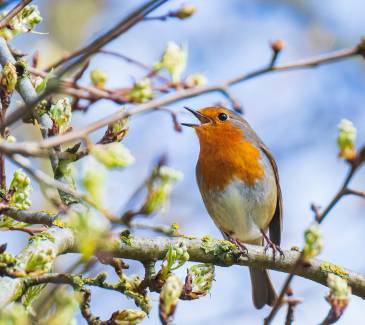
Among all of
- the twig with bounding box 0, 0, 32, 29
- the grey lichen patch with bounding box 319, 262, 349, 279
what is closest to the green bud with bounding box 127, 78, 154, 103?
the twig with bounding box 0, 0, 32, 29

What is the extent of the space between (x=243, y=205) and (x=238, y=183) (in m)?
0.18

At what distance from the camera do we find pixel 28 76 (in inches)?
122

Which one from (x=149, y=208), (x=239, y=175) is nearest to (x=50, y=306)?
(x=149, y=208)

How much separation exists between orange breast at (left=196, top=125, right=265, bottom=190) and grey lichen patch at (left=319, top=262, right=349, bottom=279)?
2049mm

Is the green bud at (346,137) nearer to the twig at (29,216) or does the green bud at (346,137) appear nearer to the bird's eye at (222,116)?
the twig at (29,216)

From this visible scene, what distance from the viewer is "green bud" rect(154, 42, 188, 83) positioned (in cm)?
201

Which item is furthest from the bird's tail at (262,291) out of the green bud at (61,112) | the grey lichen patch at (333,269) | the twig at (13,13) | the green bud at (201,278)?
the twig at (13,13)

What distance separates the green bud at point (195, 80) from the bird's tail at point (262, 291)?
13.8 feet

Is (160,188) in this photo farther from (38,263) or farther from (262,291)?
(262,291)

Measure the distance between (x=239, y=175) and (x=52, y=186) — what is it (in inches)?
166

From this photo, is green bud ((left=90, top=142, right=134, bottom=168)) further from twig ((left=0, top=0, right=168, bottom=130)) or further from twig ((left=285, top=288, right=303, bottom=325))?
twig ((left=285, top=288, right=303, bottom=325))

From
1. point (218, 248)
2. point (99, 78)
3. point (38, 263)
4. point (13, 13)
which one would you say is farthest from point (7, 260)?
point (218, 248)

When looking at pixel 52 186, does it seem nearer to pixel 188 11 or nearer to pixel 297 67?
pixel 297 67

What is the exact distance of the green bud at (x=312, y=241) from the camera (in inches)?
70.7
